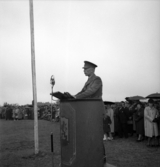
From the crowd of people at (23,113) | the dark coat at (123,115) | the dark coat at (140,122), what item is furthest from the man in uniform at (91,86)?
the crowd of people at (23,113)

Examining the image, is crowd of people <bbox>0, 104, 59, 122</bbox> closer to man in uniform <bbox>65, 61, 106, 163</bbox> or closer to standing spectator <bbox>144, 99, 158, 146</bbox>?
standing spectator <bbox>144, 99, 158, 146</bbox>

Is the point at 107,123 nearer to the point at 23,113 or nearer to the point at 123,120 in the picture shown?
the point at 123,120

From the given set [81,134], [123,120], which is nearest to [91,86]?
[81,134]

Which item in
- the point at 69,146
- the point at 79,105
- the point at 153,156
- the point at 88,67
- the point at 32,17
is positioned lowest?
the point at 153,156

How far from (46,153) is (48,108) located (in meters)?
24.7

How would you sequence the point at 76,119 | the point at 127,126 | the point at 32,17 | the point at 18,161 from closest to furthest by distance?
the point at 76,119 < the point at 18,161 < the point at 32,17 < the point at 127,126

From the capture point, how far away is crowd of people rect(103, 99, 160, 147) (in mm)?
9234

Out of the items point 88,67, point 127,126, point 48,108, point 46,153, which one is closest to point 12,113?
point 48,108

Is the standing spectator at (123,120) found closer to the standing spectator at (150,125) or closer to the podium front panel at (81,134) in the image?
the standing spectator at (150,125)

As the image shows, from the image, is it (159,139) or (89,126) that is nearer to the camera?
(89,126)

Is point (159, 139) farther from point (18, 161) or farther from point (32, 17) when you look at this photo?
point (32, 17)

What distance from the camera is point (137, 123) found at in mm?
10680

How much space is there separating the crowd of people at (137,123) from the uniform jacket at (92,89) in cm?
505

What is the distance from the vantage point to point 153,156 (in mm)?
7164
